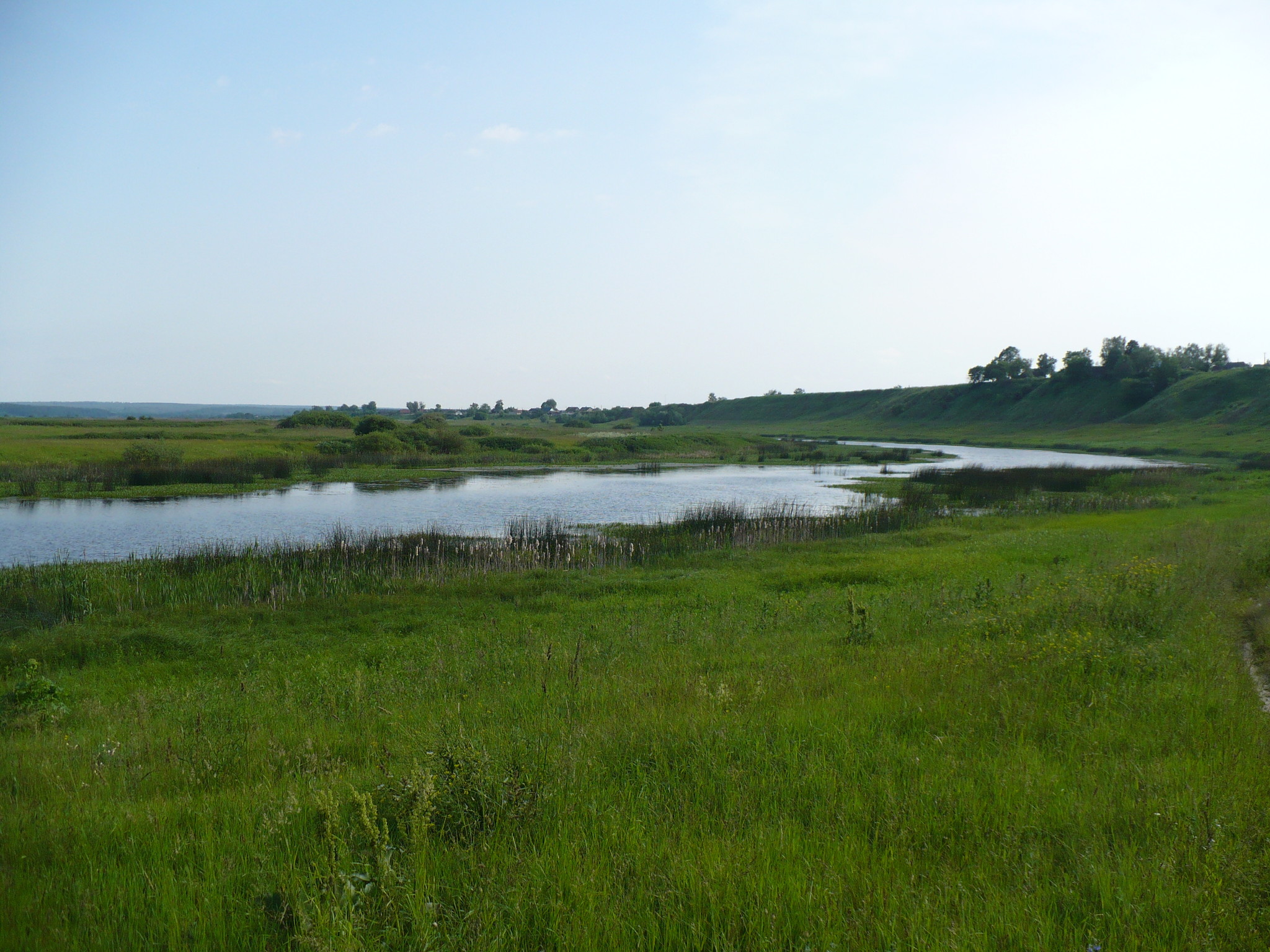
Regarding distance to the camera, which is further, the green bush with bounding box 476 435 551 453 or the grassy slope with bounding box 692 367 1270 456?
the grassy slope with bounding box 692 367 1270 456

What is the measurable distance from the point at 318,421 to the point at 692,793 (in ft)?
300

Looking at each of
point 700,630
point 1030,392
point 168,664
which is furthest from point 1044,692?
point 1030,392

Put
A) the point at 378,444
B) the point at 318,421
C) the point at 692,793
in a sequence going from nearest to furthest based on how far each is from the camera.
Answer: the point at 692,793 < the point at 378,444 < the point at 318,421

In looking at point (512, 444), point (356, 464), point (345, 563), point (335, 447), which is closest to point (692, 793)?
point (345, 563)

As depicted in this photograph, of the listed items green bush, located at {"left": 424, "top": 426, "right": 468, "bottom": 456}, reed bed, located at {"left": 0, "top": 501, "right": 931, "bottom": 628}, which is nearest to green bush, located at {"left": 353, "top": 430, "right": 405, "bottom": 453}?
green bush, located at {"left": 424, "top": 426, "right": 468, "bottom": 456}

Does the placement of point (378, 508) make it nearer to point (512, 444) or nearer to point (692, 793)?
point (692, 793)

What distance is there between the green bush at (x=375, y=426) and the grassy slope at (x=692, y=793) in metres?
58.5

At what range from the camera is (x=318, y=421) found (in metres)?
87.8

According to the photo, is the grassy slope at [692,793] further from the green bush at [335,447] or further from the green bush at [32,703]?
the green bush at [335,447]

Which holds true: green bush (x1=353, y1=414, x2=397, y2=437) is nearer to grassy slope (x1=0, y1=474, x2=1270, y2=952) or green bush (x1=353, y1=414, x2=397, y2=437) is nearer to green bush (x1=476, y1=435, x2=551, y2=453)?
green bush (x1=476, y1=435, x2=551, y2=453)

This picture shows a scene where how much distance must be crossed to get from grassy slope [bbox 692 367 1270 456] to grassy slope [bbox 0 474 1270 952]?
241 ft

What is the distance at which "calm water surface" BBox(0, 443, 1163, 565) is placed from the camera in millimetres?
24438

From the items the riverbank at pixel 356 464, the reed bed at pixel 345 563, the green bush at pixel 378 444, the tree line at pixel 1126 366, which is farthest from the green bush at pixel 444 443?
the tree line at pixel 1126 366

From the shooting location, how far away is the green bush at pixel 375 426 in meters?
67.5
